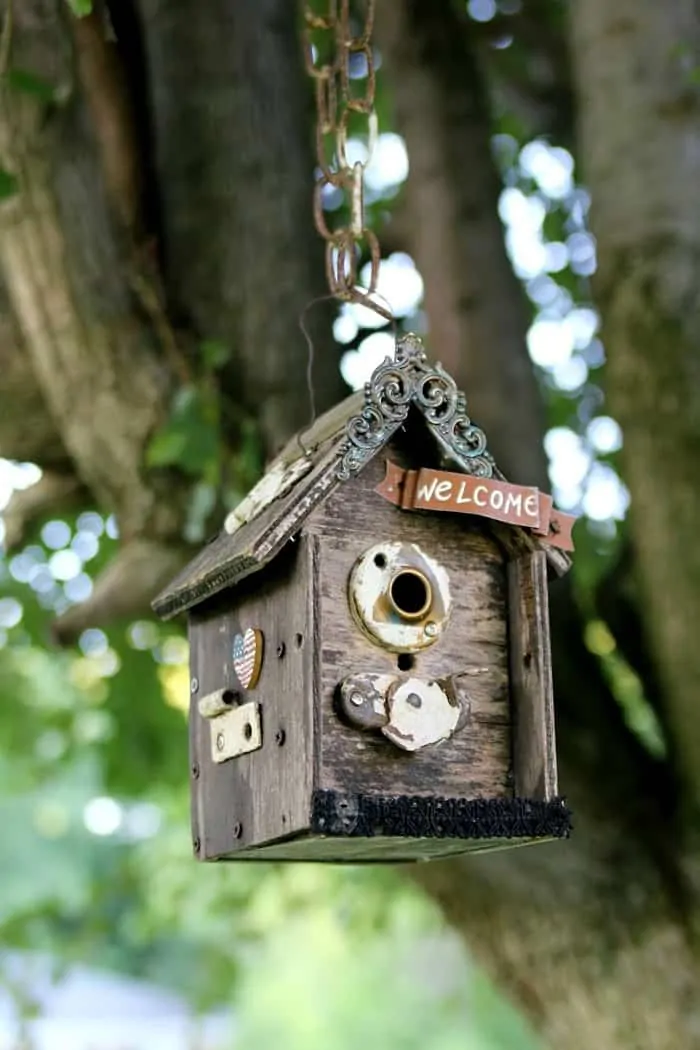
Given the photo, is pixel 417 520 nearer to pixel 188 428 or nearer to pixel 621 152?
pixel 188 428

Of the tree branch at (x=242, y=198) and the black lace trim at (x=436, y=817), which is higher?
the tree branch at (x=242, y=198)

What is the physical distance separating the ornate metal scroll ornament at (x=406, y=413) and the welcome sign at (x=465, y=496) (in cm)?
3

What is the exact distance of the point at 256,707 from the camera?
5.80ft

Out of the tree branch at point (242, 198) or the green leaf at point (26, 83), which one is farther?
the tree branch at point (242, 198)

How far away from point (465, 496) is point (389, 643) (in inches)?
7.4

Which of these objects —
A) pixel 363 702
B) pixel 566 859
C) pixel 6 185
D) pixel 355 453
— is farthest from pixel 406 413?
pixel 566 859

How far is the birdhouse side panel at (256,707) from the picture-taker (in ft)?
5.41

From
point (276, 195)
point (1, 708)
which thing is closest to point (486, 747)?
point (276, 195)

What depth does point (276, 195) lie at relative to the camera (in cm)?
305

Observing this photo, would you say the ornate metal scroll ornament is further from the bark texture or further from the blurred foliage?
the bark texture

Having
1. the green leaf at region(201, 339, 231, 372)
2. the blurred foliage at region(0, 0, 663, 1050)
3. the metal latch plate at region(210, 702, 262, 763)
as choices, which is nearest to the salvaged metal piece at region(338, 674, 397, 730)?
the metal latch plate at region(210, 702, 262, 763)

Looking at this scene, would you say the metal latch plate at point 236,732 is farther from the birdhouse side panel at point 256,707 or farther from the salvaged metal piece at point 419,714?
the salvaged metal piece at point 419,714

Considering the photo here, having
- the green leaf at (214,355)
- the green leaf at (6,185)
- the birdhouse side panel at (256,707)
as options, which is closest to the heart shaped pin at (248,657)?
the birdhouse side panel at (256,707)

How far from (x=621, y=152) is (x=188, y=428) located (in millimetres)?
1084
